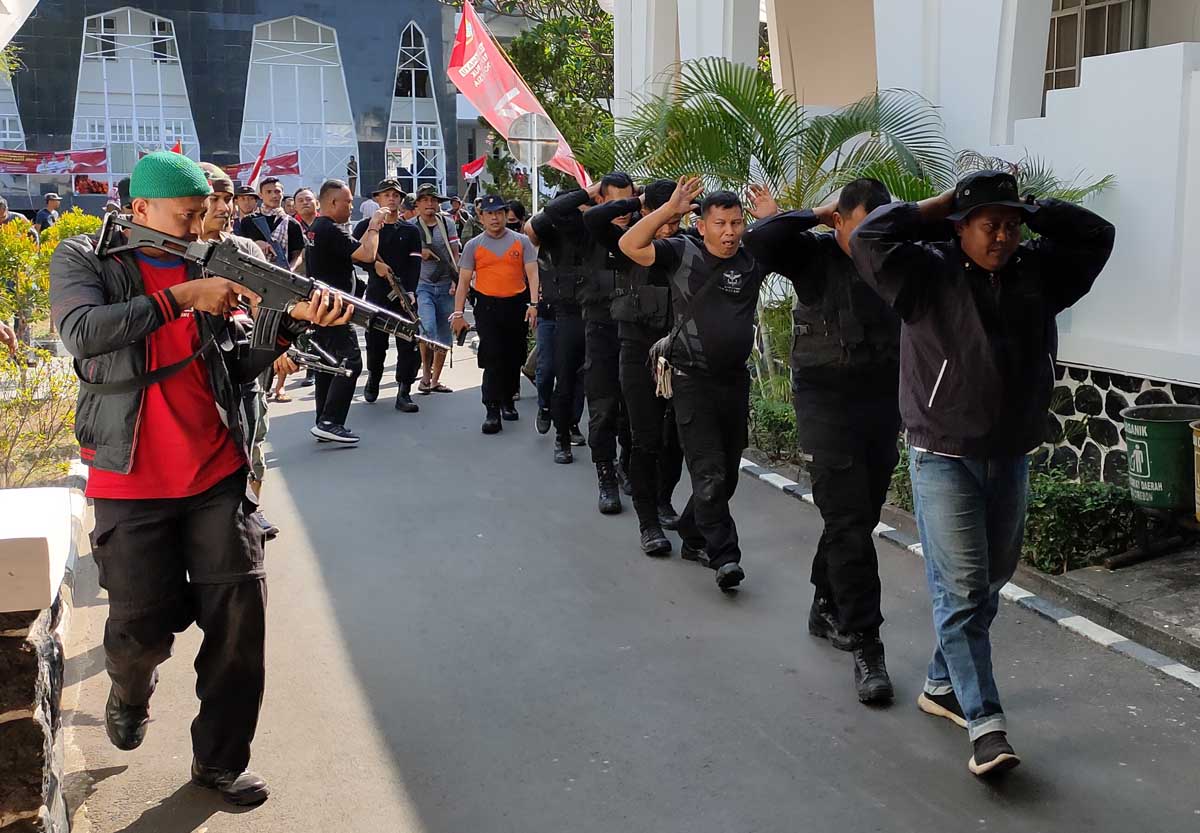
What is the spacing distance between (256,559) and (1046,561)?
4.15 m

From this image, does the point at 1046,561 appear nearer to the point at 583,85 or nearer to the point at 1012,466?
the point at 1012,466

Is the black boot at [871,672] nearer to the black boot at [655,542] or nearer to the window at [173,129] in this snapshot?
the black boot at [655,542]

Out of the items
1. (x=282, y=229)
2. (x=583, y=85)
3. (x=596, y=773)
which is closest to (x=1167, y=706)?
(x=596, y=773)

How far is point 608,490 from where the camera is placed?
8.22 metres

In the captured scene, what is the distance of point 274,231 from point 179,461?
863 cm

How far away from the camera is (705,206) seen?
620 cm

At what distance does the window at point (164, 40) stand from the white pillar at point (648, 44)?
103ft

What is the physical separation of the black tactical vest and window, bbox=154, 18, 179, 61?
138 ft

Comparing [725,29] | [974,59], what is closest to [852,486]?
[974,59]

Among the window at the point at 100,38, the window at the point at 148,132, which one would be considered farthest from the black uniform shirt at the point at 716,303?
the window at the point at 100,38

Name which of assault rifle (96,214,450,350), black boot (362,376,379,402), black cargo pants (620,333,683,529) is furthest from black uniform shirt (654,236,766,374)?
black boot (362,376,379,402)

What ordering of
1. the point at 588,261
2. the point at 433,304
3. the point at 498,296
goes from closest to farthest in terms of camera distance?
the point at 588,261 → the point at 498,296 → the point at 433,304

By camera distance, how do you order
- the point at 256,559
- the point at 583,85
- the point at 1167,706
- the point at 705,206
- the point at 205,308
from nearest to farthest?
the point at 205,308 < the point at 256,559 < the point at 1167,706 < the point at 705,206 < the point at 583,85

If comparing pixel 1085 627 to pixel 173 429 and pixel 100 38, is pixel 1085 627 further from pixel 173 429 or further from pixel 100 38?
pixel 100 38
